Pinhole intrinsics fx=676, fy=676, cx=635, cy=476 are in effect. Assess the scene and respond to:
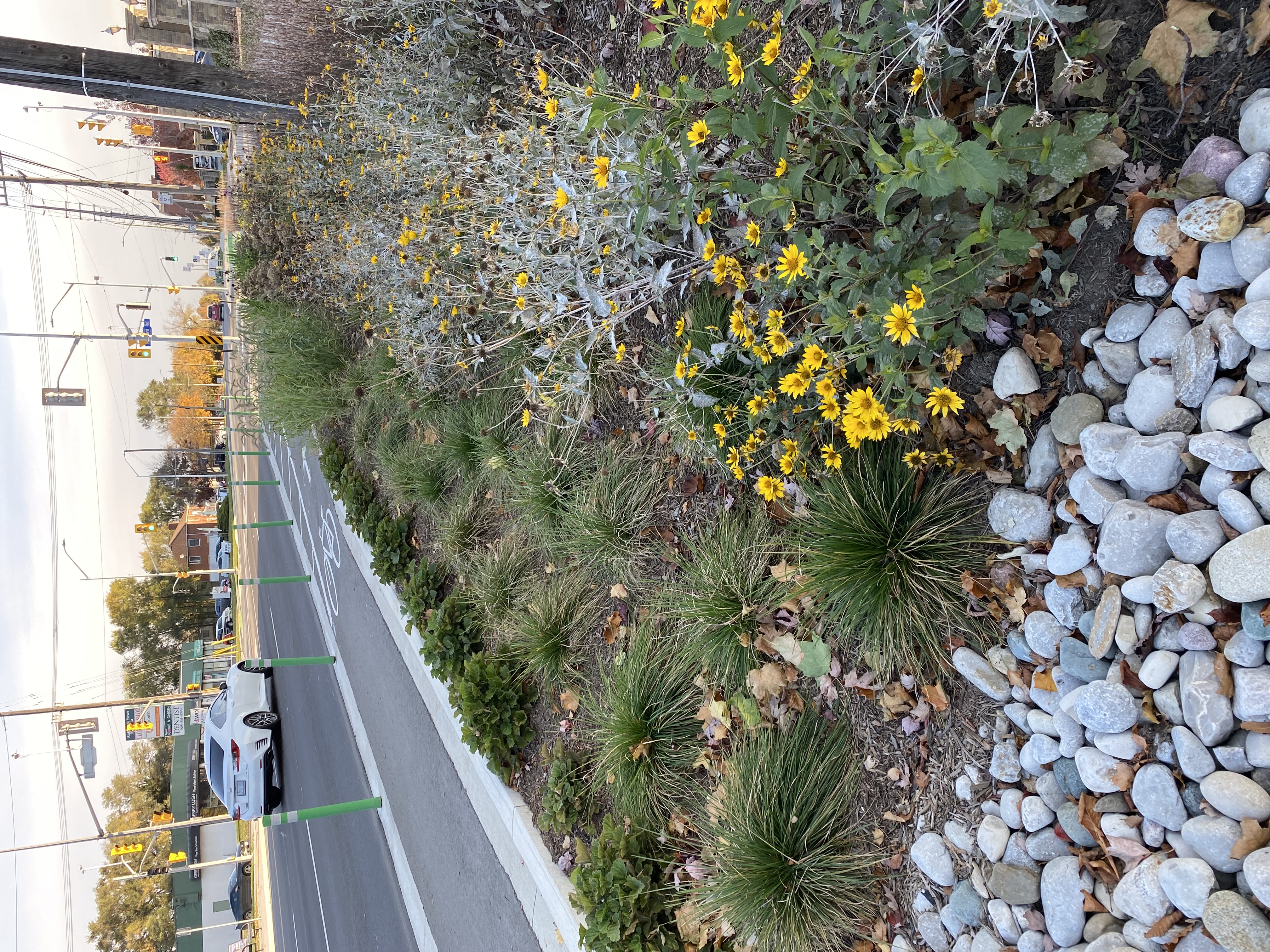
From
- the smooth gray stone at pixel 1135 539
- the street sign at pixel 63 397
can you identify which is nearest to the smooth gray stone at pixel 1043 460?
the smooth gray stone at pixel 1135 539

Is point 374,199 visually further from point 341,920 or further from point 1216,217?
point 341,920

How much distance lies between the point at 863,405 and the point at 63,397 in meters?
25.9

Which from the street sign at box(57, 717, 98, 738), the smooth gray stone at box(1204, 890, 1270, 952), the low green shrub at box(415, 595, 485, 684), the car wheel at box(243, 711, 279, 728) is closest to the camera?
the smooth gray stone at box(1204, 890, 1270, 952)

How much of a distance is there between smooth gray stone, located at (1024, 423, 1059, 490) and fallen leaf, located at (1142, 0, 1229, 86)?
103 centimetres

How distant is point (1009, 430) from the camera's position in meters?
2.26

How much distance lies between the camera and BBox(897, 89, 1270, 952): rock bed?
1.65 m

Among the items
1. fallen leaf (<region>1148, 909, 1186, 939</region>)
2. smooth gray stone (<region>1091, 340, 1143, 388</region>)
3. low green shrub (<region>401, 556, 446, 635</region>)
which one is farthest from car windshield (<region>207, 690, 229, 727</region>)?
smooth gray stone (<region>1091, 340, 1143, 388</region>)

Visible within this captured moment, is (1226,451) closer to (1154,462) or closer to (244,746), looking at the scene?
(1154,462)

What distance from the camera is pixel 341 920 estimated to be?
868 cm

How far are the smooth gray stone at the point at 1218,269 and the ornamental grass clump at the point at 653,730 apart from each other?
7.99 feet

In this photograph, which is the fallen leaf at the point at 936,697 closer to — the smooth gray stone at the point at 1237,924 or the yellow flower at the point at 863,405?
the smooth gray stone at the point at 1237,924

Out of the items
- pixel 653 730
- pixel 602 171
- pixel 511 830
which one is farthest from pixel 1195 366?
pixel 511 830

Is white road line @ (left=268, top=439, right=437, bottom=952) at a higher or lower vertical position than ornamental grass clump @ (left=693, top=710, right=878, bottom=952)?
lower

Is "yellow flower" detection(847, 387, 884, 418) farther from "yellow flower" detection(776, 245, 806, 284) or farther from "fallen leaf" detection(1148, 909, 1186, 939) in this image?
"fallen leaf" detection(1148, 909, 1186, 939)
